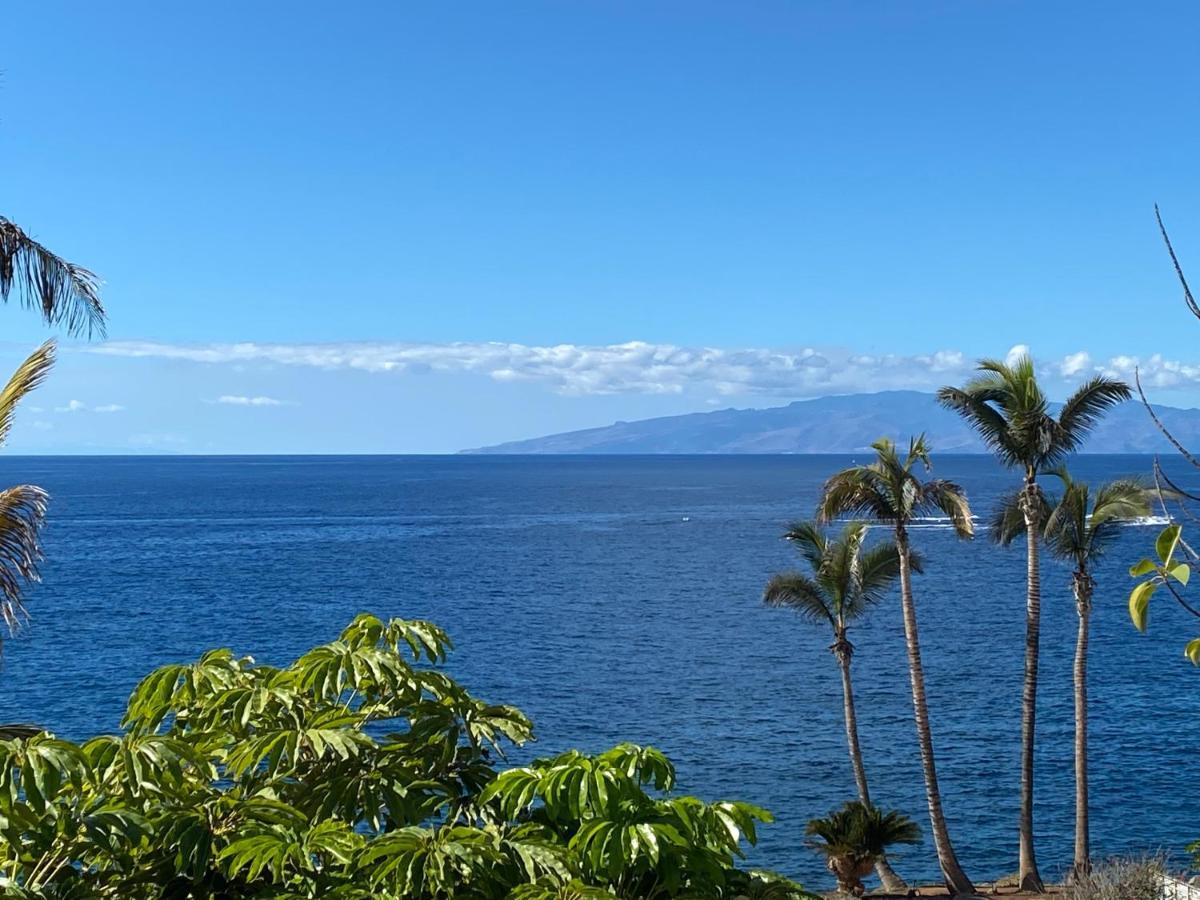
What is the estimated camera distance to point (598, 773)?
7.31m

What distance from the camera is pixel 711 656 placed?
6906cm

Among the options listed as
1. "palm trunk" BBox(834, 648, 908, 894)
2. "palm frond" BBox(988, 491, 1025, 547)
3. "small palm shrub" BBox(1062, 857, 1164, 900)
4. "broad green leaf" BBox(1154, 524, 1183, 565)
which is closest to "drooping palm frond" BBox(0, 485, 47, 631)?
"broad green leaf" BBox(1154, 524, 1183, 565)

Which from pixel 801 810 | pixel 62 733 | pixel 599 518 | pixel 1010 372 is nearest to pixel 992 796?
pixel 801 810

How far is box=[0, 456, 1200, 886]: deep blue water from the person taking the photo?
1674 inches

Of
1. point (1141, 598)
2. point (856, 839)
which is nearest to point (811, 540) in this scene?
point (856, 839)

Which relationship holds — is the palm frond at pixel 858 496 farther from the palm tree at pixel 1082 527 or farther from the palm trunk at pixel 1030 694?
the palm tree at pixel 1082 527

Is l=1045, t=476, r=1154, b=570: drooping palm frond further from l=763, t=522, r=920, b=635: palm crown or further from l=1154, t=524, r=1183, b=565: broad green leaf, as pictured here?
l=1154, t=524, r=1183, b=565: broad green leaf

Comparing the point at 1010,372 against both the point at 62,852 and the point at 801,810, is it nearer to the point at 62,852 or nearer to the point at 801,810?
the point at 801,810

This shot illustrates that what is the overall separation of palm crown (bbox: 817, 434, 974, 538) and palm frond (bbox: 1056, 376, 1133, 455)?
2.84m

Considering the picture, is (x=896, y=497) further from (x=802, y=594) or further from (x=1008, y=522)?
(x=802, y=594)

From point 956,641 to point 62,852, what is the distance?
232ft

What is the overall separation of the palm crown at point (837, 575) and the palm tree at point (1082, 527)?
11.4 ft

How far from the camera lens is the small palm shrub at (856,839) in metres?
Result: 26.9

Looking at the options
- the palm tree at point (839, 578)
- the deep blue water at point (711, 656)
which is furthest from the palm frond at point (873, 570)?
the deep blue water at point (711, 656)
